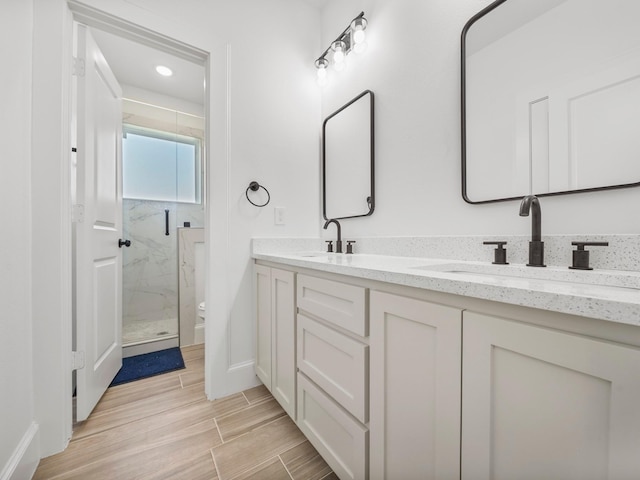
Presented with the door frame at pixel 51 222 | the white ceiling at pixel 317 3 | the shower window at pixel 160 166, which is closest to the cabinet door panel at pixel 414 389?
the door frame at pixel 51 222

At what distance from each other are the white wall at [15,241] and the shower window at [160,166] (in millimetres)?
1595

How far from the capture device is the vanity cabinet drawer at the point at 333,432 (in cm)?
83

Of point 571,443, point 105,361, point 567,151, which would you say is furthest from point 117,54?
point 571,443

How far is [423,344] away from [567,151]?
784 millimetres

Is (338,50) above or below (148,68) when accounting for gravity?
below

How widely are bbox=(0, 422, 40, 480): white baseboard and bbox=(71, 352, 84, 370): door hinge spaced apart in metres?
0.23

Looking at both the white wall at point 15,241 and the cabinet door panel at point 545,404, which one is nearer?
the cabinet door panel at point 545,404

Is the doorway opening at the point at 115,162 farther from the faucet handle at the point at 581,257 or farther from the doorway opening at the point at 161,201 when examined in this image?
the faucet handle at the point at 581,257

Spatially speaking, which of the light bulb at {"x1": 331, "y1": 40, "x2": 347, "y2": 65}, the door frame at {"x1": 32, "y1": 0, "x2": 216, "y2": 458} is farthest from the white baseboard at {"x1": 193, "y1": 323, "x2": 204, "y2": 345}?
the light bulb at {"x1": 331, "y1": 40, "x2": 347, "y2": 65}

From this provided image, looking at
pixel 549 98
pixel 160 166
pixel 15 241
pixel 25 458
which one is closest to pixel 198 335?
pixel 25 458

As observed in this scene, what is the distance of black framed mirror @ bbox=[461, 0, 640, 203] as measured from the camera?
2.45ft

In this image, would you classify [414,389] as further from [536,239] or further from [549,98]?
[549,98]

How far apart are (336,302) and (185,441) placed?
1.00 m

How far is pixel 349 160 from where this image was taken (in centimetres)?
169
